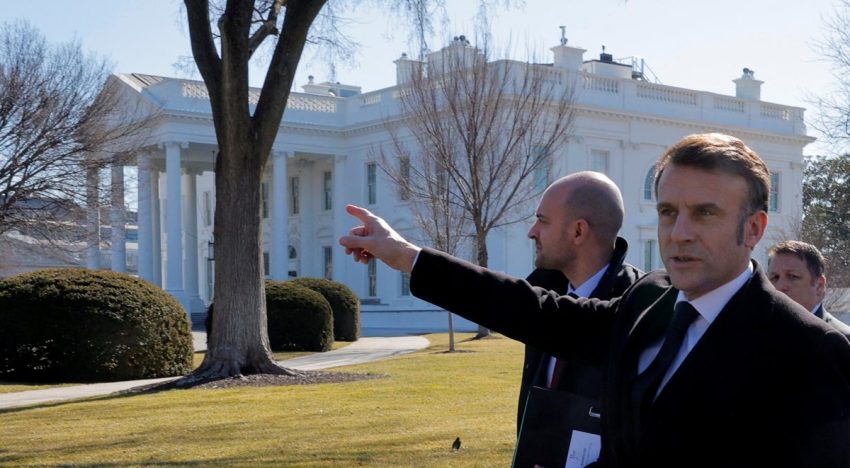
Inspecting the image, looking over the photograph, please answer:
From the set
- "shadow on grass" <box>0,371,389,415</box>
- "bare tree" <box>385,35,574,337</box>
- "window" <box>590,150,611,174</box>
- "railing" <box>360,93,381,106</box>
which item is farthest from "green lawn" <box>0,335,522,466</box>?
"railing" <box>360,93,381,106</box>

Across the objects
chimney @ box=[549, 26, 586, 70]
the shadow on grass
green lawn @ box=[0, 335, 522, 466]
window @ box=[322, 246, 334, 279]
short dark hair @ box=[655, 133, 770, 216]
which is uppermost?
chimney @ box=[549, 26, 586, 70]

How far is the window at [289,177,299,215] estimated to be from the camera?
164 ft

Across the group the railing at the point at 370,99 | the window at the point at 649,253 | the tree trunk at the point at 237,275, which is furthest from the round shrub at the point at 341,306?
the window at the point at 649,253

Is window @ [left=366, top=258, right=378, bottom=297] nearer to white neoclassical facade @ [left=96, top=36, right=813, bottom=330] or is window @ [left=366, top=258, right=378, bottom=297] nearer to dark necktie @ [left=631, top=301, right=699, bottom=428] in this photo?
white neoclassical facade @ [left=96, top=36, right=813, bottom=330]

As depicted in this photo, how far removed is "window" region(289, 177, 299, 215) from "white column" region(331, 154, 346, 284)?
394 centimetres

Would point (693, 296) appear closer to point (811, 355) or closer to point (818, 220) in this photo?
point (811, 355)

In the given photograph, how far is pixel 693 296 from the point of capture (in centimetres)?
230

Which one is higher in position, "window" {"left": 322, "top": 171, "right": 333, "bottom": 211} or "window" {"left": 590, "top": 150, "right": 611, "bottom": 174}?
"window" {"left": 590, "top": 150, "right": 611, "bottom": 174}

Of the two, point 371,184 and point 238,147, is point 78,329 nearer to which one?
point 238,147

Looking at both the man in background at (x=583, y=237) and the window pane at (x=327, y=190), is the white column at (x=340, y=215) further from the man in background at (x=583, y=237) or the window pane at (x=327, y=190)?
the man in background at (x=583, y=237)

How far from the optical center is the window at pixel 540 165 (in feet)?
94.2

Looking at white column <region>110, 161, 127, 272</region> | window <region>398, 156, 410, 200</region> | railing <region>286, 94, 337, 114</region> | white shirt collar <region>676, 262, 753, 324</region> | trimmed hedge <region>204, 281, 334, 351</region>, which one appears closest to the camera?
white shirt collar <region>676, 262, 753, 324</region>

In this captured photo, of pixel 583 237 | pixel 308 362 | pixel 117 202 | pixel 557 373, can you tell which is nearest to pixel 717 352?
pixel 557 373

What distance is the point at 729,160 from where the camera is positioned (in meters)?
2.28
